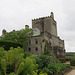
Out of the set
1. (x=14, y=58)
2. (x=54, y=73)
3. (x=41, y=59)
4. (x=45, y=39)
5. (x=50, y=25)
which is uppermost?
(x=50, y=25)

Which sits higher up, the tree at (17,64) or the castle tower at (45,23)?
the castle tower at (45,23)

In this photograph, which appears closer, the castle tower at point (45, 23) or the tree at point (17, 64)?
the tree at point (17, 64)

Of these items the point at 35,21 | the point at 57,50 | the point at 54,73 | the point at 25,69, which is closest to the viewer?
the point at 25,69

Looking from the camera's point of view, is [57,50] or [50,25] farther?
[50,25]

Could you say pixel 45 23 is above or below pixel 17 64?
above

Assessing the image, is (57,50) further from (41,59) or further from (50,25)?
(41,59)

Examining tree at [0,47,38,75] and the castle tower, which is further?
the castle tower

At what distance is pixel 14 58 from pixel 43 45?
28.1m

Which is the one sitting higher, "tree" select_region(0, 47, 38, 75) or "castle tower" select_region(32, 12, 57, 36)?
"castle tower" select_region(32, 12, 57, 36)

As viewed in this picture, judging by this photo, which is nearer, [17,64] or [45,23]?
[17,64]

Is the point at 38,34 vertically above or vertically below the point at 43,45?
above

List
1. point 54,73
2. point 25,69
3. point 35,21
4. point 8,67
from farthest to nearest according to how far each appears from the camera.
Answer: point 35,21
point 54,73
point 8,67
point 25,69

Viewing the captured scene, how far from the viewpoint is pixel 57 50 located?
121ft

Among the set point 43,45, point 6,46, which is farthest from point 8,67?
point 43,45
